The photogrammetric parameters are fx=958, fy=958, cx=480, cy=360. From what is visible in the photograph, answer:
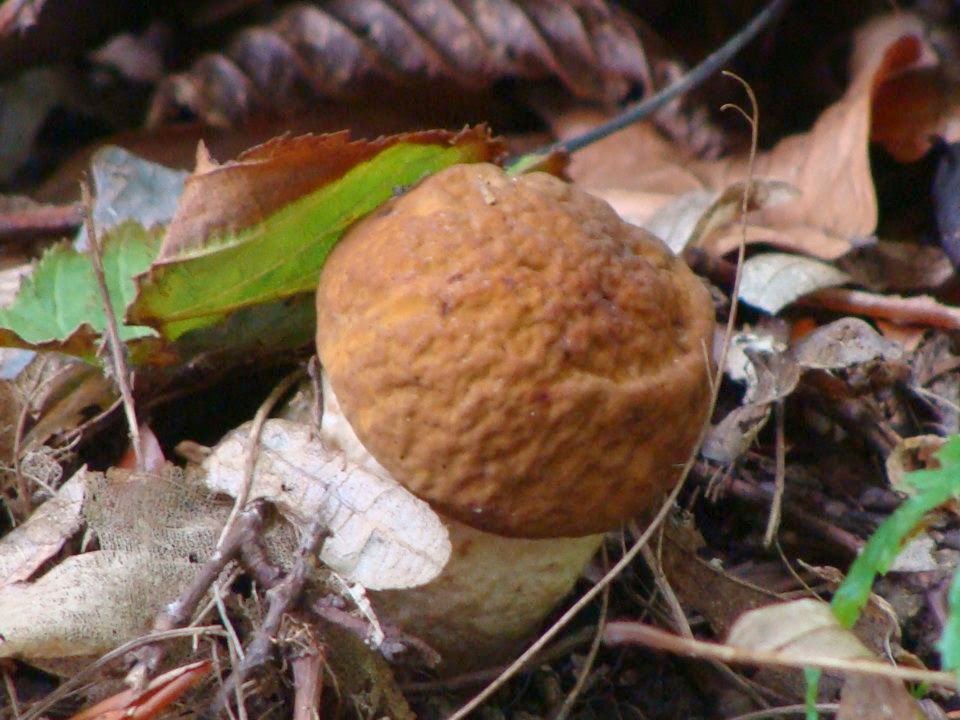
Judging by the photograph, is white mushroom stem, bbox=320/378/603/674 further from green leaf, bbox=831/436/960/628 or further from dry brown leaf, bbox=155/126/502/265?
green leaf, bbox=831/436/960/628

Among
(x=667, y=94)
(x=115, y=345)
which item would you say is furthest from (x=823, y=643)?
(x=667, y=94)

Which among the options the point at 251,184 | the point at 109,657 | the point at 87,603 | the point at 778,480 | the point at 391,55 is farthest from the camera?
the point at 391,55

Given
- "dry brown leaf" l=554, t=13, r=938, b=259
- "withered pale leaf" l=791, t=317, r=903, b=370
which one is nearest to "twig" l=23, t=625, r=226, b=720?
"withered pale leaf" l=791, t=317, r=903, b=370

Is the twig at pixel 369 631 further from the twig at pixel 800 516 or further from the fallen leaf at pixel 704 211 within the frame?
the fallen leaf at pixel 704 211

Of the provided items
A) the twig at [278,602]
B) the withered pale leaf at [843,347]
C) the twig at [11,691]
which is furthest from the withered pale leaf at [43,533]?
the withered pale leaf at [843,347]

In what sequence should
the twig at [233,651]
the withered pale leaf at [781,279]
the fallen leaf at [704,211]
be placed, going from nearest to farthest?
the twig at [233,651], the withered pale leaf at [781,279], the fallen leaf at [704,211]

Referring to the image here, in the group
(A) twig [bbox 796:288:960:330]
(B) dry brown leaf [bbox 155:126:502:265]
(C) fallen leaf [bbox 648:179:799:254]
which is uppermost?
(B) dry brown leaf [bbox 155:126:502:265]

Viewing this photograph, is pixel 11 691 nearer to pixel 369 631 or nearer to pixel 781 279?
pixel 369 631
